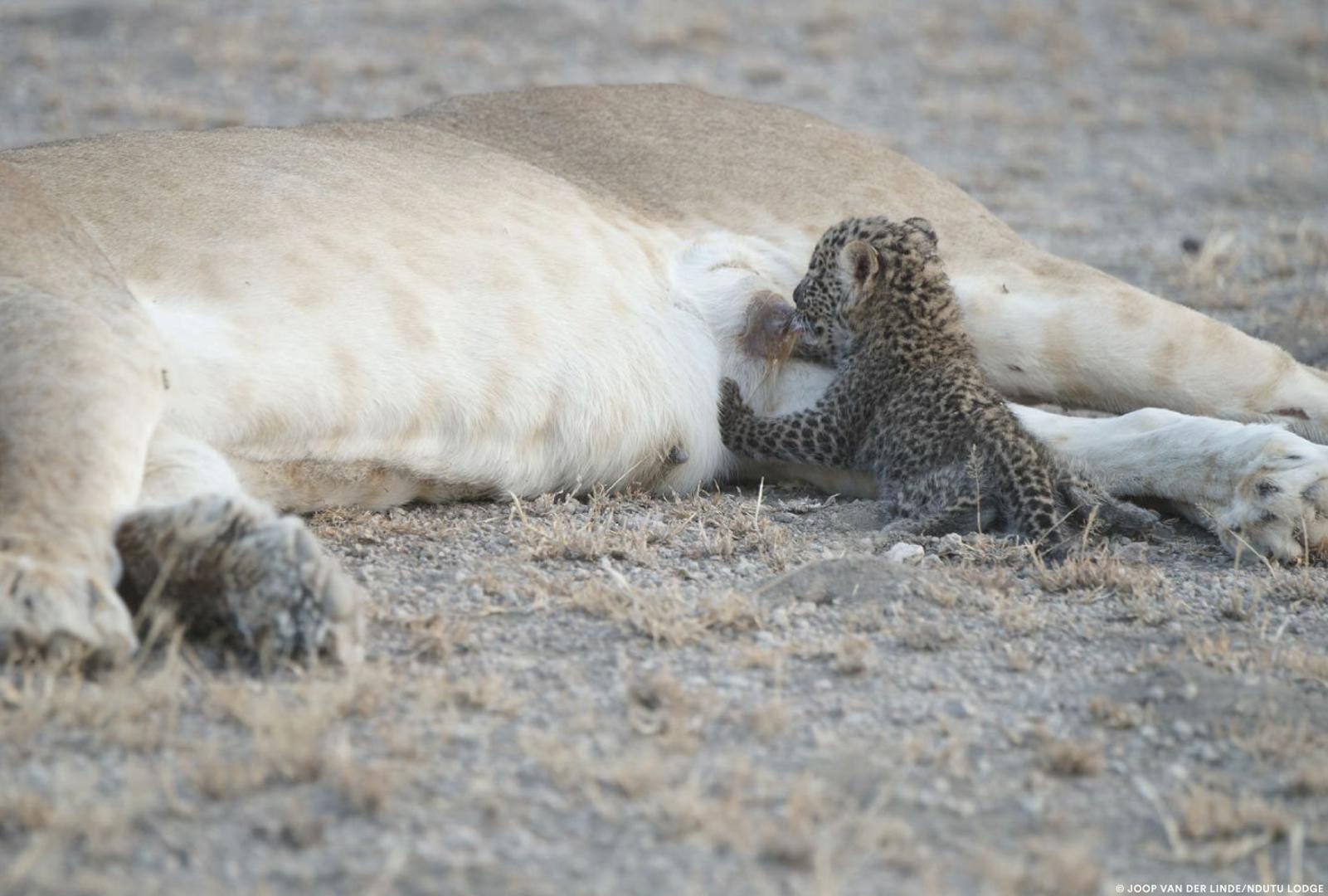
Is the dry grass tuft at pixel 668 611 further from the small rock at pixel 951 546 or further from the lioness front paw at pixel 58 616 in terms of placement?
the lioness front paw at pixel 58 616

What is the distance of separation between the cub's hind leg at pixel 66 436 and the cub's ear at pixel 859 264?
6.33 feet

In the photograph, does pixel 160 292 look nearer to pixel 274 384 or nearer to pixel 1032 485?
pixel 274 384

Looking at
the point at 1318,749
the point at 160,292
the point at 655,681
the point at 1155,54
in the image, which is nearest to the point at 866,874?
the point at 655,681

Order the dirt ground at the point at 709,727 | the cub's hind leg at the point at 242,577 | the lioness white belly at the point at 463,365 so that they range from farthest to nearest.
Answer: the lioness white belly at the point at 463,365 < the cub's hind leg at the point at 242,577 < the dirt ground at the point at 709,727

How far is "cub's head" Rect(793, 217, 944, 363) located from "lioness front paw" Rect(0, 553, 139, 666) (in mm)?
2357

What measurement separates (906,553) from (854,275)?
1.02 metres

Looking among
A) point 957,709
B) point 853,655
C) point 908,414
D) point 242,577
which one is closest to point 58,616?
point 242,577

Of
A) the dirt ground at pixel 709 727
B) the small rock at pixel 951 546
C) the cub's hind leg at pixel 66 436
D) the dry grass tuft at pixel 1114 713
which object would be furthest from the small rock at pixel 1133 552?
the cub's hind leg at pixel 66 436

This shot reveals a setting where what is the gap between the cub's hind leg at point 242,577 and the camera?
2.90 meters

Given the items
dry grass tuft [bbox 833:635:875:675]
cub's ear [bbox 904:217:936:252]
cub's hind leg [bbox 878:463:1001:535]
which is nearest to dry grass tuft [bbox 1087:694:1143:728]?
dry grass tuft [bbox 833:635:875:675]

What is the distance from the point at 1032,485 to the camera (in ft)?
13.1

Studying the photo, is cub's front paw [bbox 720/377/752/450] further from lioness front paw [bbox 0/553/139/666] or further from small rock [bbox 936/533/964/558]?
lioness front paw [bbox 0/553/139/666]

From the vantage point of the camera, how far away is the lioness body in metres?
3.18

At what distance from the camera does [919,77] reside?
1067 centimetres
